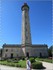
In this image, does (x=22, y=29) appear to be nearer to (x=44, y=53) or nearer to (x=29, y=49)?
(x=29, y=49)

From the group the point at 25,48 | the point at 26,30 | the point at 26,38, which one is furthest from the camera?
the point at 26,30

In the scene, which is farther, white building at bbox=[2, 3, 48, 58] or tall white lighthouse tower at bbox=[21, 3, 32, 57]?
white building at bbox=[2, 3, 48, 58]

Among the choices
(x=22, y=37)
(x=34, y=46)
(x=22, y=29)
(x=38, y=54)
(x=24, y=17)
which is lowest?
(x=38, y=54)

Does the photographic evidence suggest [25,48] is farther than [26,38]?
Yes

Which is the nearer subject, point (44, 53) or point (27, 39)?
point (27, 39)

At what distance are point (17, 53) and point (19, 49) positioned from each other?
5.91 feet

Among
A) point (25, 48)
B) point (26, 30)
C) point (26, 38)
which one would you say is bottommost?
point (25, 48)

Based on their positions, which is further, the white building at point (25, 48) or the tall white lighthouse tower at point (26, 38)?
the white building at point (25, 48)

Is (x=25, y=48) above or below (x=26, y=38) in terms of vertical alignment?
below

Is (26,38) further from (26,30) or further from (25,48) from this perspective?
(25,48)

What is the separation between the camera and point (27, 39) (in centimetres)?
5028

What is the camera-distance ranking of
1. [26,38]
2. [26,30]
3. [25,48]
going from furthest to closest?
[26,30], [25,48], [26,38]

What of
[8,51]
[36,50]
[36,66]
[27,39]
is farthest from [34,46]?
[36,66]

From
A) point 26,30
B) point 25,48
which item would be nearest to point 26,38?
point 26,30
